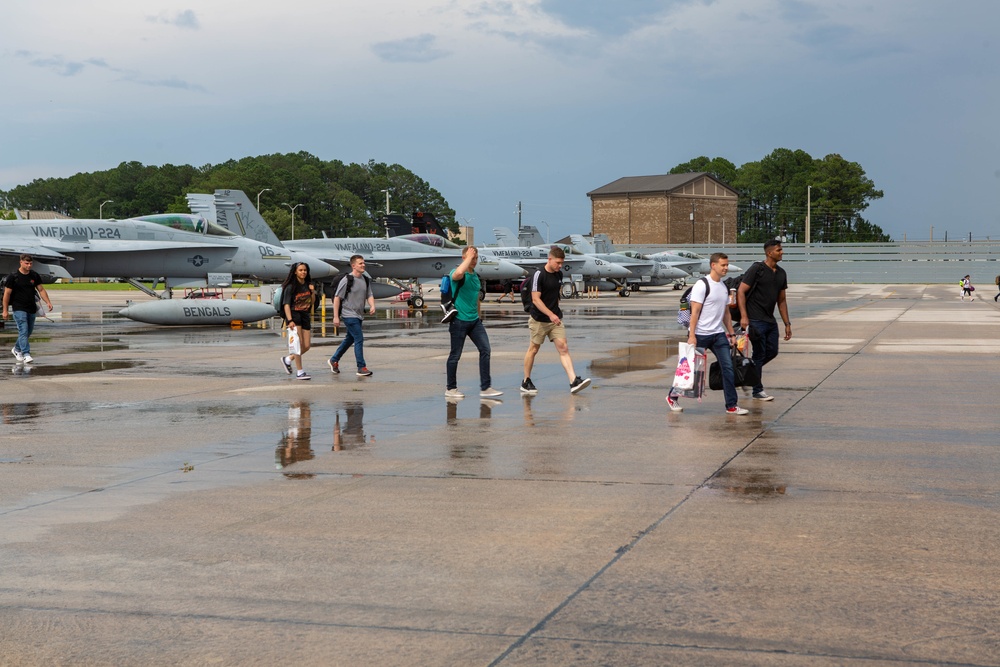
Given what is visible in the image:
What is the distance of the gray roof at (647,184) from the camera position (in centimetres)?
13850

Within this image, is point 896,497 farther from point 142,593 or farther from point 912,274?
point 912,274

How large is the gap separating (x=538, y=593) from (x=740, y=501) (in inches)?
92.2

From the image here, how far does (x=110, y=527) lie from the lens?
6.07 metres

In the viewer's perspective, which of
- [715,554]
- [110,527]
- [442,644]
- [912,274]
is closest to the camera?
[442,644]

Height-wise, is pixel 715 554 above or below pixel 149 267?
below

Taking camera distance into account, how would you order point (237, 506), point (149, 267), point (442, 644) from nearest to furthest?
point (442, 644) → point (237, 506) → point (149, 267)

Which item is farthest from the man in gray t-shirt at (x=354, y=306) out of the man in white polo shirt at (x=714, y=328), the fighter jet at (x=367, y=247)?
the fighter jet at (x=367, y=247)

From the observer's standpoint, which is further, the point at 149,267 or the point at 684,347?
the point at 149,267

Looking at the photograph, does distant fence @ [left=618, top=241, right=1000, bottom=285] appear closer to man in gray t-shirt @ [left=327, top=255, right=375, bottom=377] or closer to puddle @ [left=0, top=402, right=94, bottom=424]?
man in gray t-shirt @ [left=327, top=255, right=375, bottom=377]

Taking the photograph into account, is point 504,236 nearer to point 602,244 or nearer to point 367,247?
point 602,244

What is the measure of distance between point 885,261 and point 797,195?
1839 inches

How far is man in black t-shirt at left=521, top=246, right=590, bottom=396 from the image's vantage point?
12344mm

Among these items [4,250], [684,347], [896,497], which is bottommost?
[896,497]

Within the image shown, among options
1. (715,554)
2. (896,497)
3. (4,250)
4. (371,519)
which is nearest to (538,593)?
(715,554)
